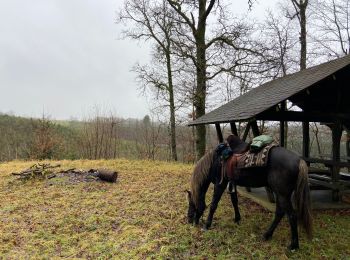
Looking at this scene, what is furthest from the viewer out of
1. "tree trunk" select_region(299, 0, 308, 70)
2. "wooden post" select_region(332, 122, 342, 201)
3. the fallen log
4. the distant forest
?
the distant forest

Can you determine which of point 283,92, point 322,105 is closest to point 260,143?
point 283,92

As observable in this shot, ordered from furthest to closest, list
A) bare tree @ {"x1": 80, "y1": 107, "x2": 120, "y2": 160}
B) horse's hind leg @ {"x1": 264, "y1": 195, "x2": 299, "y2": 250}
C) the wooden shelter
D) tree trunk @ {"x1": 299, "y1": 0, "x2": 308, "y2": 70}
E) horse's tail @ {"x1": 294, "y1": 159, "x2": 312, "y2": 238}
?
bare tree @ {"x1": 80, "y1": 107, "x2": 120, "y2": 160} → tree trunk @ {"x1": 299, "y1": 0, "x2": 308, "y2": 70} → the wooden shelter → horse's hind leg @ {"x1": 264, "y1": 195, "x2": 299, "y2": 250} → horse's tail @ {"x1": 294, "y1": 159, "x2": 312, "y2": 238}

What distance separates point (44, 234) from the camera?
4.75 meters

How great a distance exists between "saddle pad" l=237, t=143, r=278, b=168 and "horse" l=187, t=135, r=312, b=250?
0.07m

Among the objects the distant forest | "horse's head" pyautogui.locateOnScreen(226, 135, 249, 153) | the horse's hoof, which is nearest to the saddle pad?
"horse's head" pyautogui.locateOnScreen(226, 135, 249, 153)

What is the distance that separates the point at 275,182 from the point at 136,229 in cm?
235

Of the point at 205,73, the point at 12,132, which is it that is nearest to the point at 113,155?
the point at 205,73

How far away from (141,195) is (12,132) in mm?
19674

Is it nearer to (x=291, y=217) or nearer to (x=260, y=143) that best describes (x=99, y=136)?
(x=260, y=143)

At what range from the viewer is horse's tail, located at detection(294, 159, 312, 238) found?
3855 millimetres

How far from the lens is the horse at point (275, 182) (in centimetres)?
388

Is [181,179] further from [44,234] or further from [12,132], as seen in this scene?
[12,132]

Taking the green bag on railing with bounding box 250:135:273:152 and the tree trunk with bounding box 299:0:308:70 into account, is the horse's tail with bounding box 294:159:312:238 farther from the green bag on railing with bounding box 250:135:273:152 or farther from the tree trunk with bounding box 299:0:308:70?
the tree trunk with bounding box 299:0:308:70

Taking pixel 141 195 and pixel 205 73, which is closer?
pixel 141 195
